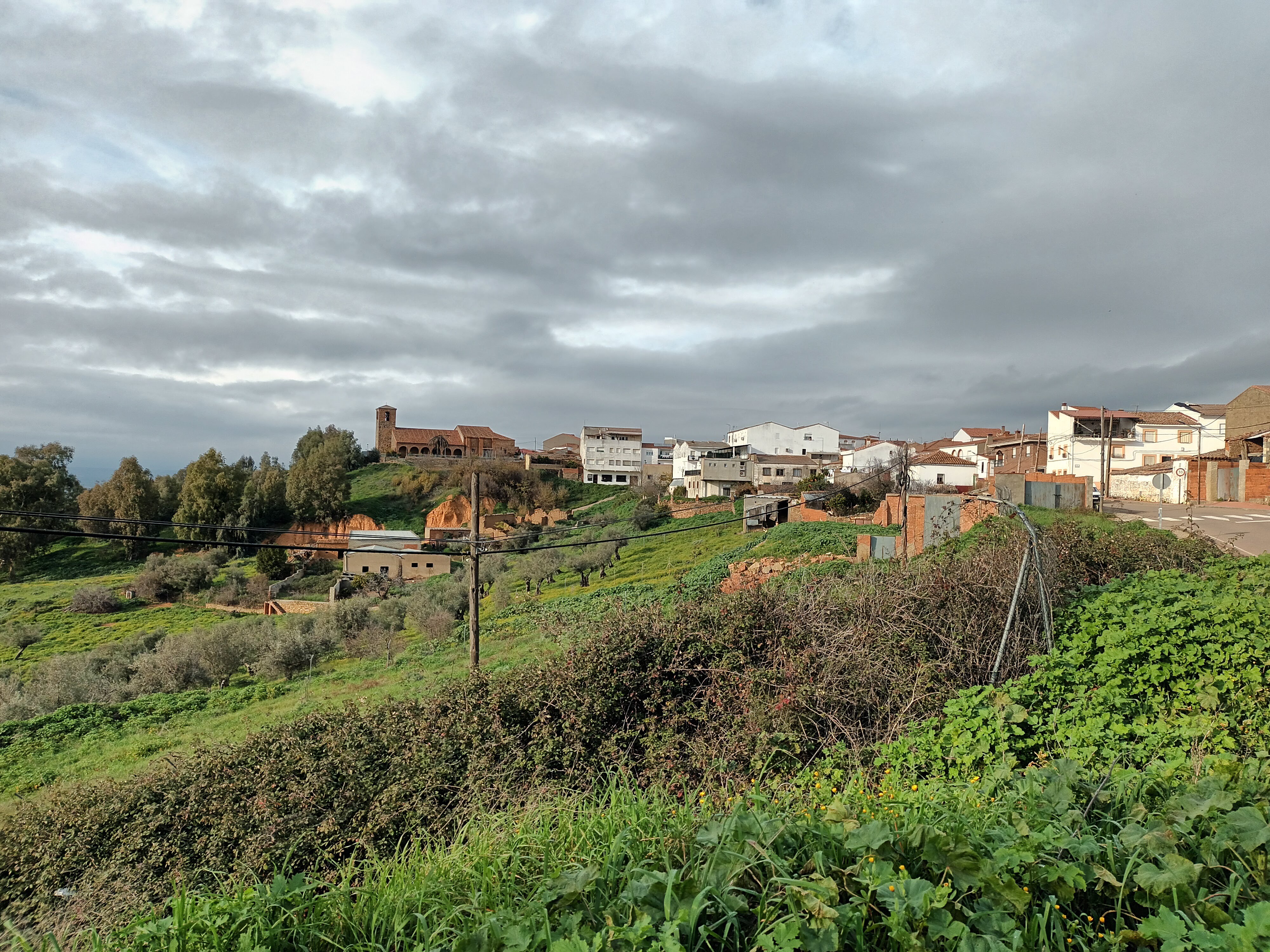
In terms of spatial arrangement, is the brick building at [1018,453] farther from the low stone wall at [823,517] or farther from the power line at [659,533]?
the low stone wall at [823,517]

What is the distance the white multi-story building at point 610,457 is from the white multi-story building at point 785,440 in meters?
14.8

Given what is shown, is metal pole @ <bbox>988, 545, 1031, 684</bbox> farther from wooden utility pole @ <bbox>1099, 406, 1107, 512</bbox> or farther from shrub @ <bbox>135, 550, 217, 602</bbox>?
shrub @ <bbox>135, 550, 217, 602</bbox>

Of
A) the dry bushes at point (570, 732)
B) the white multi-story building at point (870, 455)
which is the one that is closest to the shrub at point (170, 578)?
the dry bushes at point (570, 732)

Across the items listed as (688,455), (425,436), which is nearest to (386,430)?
(425,436)

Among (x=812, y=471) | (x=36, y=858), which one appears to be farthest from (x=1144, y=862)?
(x=812, y=471)

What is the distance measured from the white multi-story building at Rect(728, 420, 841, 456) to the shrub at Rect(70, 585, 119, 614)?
154 feet

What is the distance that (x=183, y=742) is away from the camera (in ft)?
49.6

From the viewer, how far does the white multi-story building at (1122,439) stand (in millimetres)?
43812

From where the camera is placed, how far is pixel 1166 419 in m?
46.0

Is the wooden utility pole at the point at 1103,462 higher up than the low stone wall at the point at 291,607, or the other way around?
the wooden utility pole at the point at 1103,462

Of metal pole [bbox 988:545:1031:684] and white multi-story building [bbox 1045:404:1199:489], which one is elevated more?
white multi-story building [bbox 1045:404:1199:489]

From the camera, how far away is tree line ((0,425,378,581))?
54812 millimetres

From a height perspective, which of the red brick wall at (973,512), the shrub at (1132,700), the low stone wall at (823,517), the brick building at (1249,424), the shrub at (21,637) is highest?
the brick building at (1249,424)

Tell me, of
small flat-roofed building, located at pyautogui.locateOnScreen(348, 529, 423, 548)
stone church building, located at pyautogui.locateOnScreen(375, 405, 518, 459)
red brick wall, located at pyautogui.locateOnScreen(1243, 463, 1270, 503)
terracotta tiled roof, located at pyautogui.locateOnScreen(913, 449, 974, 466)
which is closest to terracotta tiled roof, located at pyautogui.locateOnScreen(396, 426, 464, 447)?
stone church building, located at pyautogui.locateOnScreen(375, 405, 518, 459)
